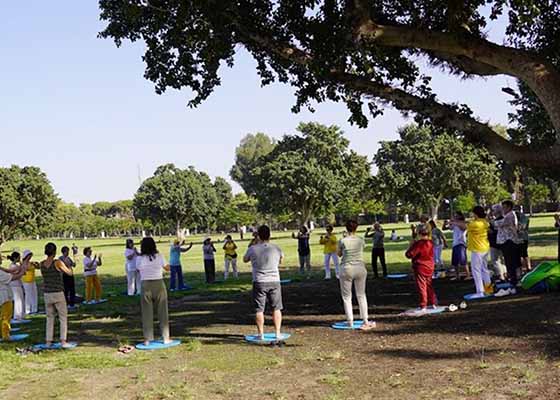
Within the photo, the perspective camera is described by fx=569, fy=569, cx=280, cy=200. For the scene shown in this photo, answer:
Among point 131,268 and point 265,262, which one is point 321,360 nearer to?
point 265,262

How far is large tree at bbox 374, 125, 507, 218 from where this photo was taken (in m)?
48.2

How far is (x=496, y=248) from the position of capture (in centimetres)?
1505

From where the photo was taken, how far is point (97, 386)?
7879 mm

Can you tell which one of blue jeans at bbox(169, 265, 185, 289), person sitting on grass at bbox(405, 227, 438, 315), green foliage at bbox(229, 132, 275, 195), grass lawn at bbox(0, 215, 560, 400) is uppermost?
green foliage at bbox(229, 132, 275, 195)

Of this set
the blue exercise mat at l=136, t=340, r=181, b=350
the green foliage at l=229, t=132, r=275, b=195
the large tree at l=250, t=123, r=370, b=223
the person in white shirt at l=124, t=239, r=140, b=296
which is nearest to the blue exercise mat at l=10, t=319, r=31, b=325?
the person in white shirt at l=124, t=239, r=140, b=296

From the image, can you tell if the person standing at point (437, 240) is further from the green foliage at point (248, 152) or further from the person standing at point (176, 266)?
the green foliage at point (248, 152)

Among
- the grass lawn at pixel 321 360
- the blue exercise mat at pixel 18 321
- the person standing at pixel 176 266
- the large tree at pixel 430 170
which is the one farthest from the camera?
the large tree at pixel 430 170

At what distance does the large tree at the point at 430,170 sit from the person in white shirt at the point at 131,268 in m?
33.2

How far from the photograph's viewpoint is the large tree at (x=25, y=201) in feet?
192

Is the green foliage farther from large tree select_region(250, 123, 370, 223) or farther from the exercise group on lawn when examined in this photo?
the exercise group on lawn

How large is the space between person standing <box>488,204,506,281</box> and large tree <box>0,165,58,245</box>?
53.9 m

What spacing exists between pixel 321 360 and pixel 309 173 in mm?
48430

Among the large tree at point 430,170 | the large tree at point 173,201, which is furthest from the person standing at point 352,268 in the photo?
the large tree at point 173,201

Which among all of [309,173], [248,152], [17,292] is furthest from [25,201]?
[248,152]
